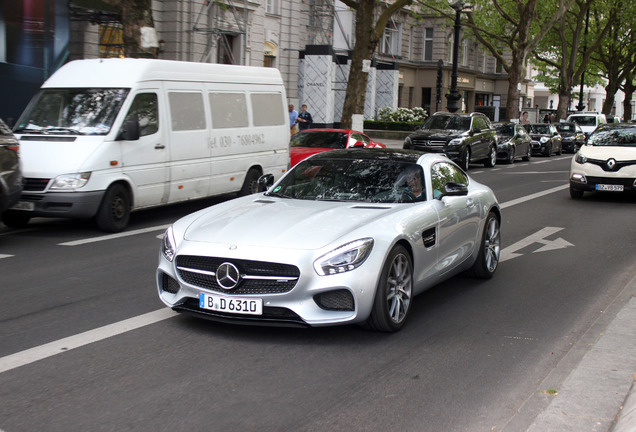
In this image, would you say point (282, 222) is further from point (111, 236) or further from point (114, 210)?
point (114, 210)

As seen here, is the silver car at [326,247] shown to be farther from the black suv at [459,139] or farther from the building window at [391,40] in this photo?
the building window at [391,40]

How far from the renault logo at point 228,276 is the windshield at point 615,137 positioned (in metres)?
13.0

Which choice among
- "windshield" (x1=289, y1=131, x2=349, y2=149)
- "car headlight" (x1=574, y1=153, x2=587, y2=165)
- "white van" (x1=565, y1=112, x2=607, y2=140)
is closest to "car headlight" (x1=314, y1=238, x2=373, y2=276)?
"car headlight" (x1=574, y1=153, x2=587, y2=165)

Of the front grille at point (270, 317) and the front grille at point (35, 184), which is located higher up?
the front grille at point (35, 184)

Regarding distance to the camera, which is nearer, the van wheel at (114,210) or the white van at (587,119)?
the van wheel at (114,210)

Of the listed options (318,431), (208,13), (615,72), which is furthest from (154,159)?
(615,72)

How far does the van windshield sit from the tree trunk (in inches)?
153

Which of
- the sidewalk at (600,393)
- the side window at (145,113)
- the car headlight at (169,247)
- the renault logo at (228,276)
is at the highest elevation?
the side window at (145,113)

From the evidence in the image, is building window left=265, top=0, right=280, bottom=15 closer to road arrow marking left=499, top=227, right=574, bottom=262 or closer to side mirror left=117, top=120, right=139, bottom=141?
side mirror left=117, top=120, right=139, bottom=141

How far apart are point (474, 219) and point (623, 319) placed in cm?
177

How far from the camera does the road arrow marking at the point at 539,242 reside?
1010cm

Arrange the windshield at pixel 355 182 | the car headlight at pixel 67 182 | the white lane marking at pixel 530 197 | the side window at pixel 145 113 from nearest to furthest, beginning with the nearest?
the windshield at pixel 355 182, the car headlight at pixel 67 182, the side window at pixel 145 113, the white lane marking at pixel 530 197

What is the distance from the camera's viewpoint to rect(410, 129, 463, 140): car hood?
79.6 ft

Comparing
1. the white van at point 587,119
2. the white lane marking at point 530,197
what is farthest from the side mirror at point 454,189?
the white van at point 587,119
